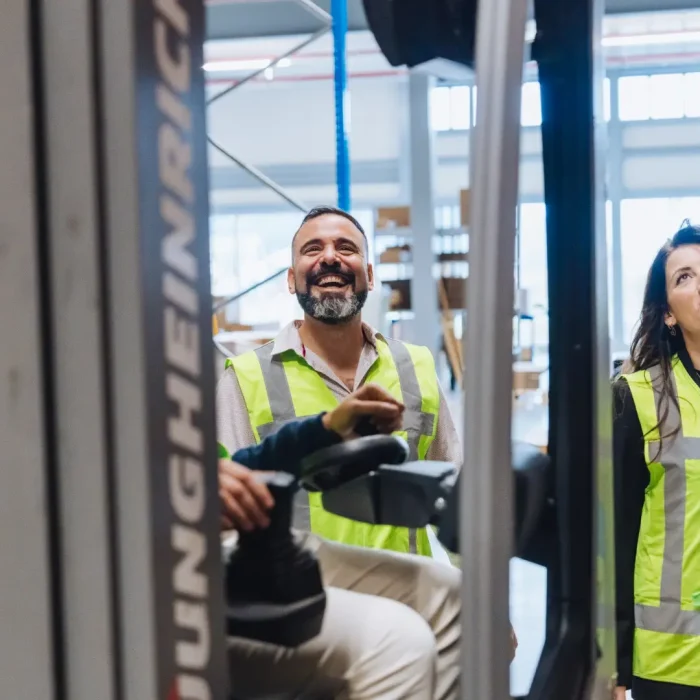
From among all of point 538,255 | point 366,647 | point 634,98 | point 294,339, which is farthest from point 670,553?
point 634,98

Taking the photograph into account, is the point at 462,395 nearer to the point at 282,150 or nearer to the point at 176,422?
the point at 176,422

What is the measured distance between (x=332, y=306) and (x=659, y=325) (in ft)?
3.76

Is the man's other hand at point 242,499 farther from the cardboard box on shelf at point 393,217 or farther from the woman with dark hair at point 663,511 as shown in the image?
the cardboard box on shelf at point 393,217

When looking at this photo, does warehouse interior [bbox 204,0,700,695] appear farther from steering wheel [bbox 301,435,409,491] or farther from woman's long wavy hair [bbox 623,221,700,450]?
steering wheel [bbox 301,435,409,491]

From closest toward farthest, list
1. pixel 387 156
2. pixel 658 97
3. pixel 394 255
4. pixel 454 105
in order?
pixel 454 105 < pixel 394 255 < pixel 387 156 < pixel 658 97

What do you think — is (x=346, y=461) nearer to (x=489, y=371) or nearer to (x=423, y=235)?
(x=489, y=371)

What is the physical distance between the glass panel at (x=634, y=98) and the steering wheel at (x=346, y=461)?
722cm

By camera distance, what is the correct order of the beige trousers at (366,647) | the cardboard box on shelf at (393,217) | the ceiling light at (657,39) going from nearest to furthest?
the beige trousers at (366,647) < the cardboard box on shelf at (393,217) < the ceiling light at (657,39)

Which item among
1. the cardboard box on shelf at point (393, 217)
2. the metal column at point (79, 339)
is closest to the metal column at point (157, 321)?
the metal column at point (79, 339)

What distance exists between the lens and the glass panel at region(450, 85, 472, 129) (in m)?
0.98

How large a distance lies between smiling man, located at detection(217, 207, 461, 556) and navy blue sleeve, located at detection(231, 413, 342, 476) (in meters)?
0.28

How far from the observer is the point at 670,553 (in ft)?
6.98

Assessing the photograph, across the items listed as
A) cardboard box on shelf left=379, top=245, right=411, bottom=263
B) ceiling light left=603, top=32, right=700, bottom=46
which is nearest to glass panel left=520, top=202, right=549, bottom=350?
cardboard box on shelf left=379, top=245, right=411, bottom=263

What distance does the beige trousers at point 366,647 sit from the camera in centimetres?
100
